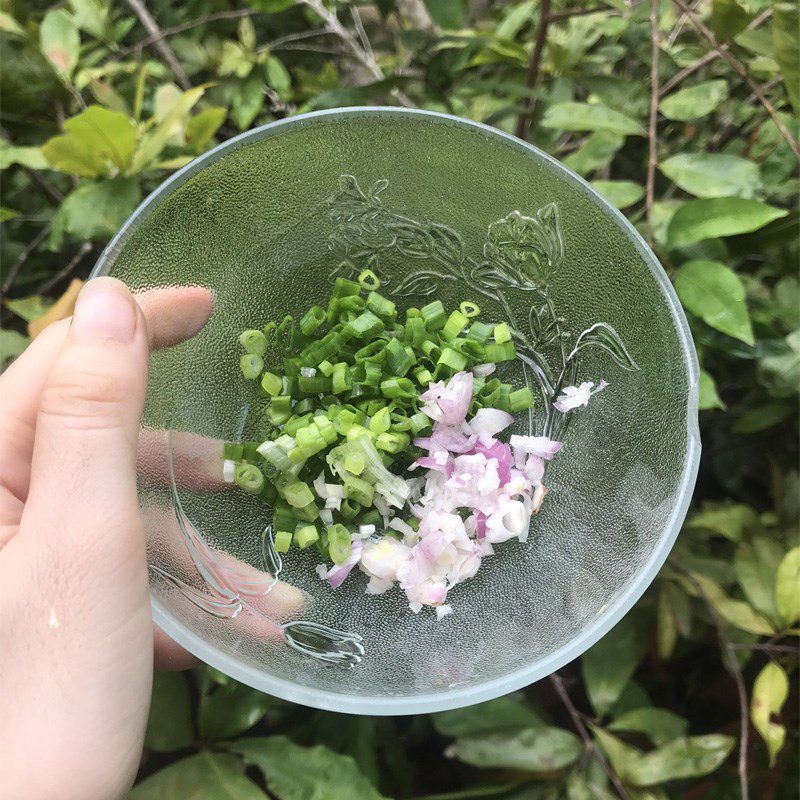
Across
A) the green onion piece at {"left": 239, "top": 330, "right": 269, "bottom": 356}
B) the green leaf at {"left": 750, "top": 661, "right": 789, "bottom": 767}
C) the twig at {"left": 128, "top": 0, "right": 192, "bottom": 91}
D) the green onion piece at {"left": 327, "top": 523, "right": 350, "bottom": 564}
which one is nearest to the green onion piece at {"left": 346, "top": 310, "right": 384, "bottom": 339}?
the green onion piece at {"left": 239, "top": 330, "right": 269, "bottom": 356}

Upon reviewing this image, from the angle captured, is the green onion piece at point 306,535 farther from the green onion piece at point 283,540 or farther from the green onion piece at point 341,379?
the green onion piece at point 341,379

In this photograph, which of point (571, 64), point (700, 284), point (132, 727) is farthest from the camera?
point (571, 64)

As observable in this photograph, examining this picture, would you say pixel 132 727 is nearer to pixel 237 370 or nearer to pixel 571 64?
pixel 237 370

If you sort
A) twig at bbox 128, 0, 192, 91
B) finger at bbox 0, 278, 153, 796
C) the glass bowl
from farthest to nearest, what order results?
twig at bbox 128, 0, 192, 91
the glass bowl
finger at bbox 0, 278, 153, 796

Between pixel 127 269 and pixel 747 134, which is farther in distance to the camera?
pixel 747 134

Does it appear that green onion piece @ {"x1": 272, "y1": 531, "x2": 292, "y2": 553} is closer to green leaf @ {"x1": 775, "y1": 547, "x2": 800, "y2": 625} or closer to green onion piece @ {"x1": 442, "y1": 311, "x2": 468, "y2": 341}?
green onion piece @ {"x1": 442, "y1": 311, "x2": 468, "y2": 341}

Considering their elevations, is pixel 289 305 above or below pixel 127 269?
below

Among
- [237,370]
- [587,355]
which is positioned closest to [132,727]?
[237,370]
